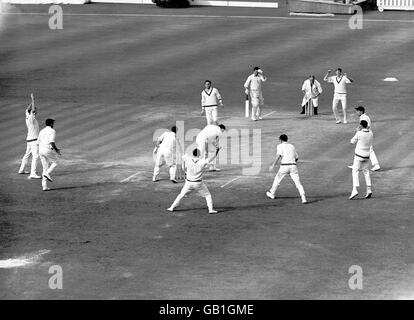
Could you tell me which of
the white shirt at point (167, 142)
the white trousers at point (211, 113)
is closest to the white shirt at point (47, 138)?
the white shirt at point (167, 142)

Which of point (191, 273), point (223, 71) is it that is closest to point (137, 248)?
point (191, 273)

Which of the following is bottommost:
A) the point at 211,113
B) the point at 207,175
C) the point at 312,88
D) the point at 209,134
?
the point at 207,175

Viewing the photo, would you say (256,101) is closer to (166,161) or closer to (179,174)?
(179,174)

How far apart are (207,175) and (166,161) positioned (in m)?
1.56

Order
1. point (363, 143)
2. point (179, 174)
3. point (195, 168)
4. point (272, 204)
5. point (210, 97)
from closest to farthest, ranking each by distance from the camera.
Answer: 1. point (195, 168)
2. point (272, 204)
3. point (363, 143)
4. point (179, 174)
5. point (210, 97)

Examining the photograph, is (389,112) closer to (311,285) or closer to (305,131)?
(305,131)

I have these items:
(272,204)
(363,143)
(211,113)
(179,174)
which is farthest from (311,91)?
(272,204)

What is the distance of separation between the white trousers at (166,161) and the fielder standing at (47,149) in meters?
2.81

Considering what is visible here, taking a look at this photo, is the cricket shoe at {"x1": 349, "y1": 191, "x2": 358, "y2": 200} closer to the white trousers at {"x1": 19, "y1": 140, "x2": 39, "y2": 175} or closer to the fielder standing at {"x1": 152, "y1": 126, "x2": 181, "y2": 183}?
the fielder standing at {"x1": 152, "y1": 126, "x2": 181, "y2": 183}

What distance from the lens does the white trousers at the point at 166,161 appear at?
3023cm

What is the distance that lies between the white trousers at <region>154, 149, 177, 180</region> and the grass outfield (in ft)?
1.42

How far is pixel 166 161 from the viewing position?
1195 inches

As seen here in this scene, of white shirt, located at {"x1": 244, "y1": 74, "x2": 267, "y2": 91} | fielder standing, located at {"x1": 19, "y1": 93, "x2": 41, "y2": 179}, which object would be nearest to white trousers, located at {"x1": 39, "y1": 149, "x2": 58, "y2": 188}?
fielder standing, located at {"x1": 19, "y1": 93, "x2": 41, "y2": 179}

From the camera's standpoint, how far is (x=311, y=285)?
2122 cm
